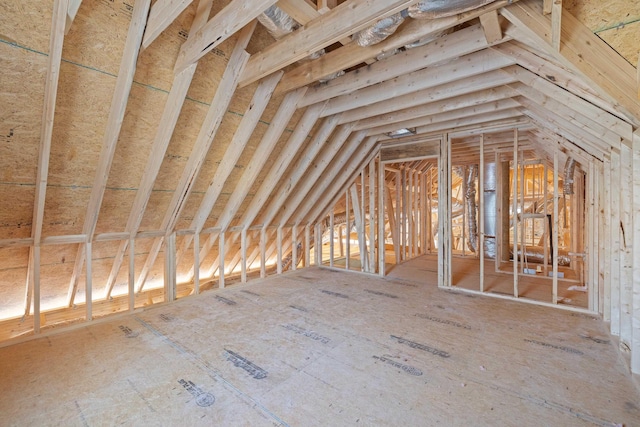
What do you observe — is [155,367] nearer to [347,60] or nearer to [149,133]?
[149,133]

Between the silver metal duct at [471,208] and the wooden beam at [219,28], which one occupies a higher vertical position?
the wooden beam at [219,28]

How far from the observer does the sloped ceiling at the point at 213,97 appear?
1759 mm

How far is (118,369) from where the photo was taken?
224 cm

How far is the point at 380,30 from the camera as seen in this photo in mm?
1954

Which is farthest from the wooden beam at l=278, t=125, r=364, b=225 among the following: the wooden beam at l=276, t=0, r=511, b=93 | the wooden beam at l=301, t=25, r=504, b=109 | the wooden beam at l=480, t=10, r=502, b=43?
the wooden beam at l=480, t=10, r=502, b=43

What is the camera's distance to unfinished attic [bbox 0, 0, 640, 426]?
1777 mm

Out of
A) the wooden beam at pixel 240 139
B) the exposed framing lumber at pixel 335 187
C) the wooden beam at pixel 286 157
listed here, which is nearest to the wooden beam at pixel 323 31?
the wooden beam at pixel 240 139

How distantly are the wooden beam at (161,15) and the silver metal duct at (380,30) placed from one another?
1.19 metres

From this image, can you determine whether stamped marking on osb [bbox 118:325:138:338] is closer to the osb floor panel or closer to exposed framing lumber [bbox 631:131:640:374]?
the osb floor panel

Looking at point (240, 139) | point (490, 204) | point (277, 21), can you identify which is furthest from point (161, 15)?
point (490, 204)

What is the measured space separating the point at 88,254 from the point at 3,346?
1005 mm

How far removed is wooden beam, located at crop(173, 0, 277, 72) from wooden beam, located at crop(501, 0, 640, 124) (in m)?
1.51

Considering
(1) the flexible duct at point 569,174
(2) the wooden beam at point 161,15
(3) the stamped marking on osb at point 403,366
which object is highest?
(2) the wooden beam at point 161,15

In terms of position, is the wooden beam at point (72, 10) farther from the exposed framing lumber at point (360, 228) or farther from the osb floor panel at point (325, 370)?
the exposed framing lumber at point (360, 228)
